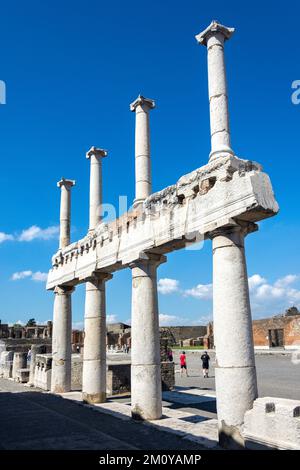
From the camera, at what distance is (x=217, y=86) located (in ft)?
29.1

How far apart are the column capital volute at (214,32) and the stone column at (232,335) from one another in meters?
4.07

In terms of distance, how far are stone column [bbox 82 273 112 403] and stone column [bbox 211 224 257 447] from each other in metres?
6.02

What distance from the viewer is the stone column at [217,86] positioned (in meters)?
8.65

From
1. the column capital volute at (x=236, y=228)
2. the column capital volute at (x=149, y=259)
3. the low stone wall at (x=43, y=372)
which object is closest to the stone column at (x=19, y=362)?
the low stone wall at (x=43, y=372)

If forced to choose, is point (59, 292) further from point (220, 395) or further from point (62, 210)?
point (220, 395)

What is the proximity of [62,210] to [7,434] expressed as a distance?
918 cm

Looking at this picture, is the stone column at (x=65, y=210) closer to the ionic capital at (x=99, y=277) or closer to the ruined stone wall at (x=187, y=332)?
the ionic capital at (x=99, y=277)

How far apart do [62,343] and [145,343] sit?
20.1 feet

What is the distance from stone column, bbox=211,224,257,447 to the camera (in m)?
7.40

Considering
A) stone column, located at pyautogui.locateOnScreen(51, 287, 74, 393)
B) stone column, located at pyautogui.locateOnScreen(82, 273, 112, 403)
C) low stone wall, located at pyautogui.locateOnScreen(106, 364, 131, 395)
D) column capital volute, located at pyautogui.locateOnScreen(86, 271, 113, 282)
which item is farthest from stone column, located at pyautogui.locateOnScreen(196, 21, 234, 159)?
low stone wall, located at pyautogui.locateOnScreen(106, 364, 131, 395)

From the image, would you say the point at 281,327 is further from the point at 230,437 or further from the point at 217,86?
the point at 217,86

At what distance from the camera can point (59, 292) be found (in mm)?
15922
